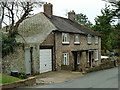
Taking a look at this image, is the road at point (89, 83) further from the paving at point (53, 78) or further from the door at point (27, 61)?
the door at point (27, 61)

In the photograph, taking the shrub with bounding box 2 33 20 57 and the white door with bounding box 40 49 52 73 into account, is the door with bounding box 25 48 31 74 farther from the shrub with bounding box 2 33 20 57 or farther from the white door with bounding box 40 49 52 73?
the shrub with bounding box 2 33 20 57

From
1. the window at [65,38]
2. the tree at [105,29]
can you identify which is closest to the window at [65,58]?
the window at [65,38]

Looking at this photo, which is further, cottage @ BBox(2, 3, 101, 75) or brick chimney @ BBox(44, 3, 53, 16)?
brick chimney @ BBox(44, 3, 53, 16)

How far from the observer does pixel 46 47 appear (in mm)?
19234

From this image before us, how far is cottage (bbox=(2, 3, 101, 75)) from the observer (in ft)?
51.2

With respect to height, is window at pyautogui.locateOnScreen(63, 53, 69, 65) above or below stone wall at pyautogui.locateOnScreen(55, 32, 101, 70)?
below

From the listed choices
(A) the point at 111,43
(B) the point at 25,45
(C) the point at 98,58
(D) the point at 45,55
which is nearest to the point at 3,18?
(B) the point at 25,45

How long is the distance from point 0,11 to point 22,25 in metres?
7.00

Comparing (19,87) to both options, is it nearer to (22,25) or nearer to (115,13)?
(22,25)

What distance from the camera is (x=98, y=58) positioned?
32.4 m

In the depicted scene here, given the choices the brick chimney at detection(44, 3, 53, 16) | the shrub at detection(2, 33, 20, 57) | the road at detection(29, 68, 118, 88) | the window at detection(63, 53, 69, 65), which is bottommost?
the road at detection(29, 68, 118, 88)

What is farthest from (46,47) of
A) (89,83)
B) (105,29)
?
(105,29)

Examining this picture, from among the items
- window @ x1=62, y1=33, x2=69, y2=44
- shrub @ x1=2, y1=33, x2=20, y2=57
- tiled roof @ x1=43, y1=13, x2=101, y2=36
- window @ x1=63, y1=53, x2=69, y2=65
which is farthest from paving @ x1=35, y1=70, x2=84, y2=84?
tiled roof @ x1=43, y1=13, x2=101, y2=36

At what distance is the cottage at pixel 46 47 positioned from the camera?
15.6 metres
